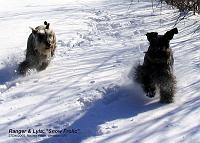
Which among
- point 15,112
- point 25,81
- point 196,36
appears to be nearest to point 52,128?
point 15,112

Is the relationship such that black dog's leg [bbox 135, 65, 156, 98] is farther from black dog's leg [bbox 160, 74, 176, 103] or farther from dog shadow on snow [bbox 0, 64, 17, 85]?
dog shadow on snow [bbox 0, 64, 17, 85]

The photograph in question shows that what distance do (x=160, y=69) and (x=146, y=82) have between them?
13.3 inches

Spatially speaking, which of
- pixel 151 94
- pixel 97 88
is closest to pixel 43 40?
pixel 97 88

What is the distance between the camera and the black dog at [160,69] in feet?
25.5

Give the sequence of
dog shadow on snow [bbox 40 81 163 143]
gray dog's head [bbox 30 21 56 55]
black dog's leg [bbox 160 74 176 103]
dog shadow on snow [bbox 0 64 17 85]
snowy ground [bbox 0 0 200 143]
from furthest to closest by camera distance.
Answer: gray dog's head [bbox 30 21 56 55] < dog shadow on snow [bbox 0 64 17 85] < black dog's leg [bbox 160 74 176 103] < snowy ground [bbox 0 0 200 143] < dog shadow on snow [bbox 40 81 163 143]

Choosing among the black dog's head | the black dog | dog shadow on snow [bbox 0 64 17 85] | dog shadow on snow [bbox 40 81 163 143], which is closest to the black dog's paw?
the black dog

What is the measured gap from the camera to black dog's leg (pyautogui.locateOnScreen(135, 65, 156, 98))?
7934 mm

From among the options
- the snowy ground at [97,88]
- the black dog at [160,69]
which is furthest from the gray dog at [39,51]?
the black dog at [160,69]

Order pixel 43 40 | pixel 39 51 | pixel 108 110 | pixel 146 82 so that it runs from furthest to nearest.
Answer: pixel 39 51, pixel 43 40, pixel 146 82, pixel 108 110

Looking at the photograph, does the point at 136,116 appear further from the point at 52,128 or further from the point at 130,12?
the point at 130,12

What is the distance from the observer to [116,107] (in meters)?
7.82

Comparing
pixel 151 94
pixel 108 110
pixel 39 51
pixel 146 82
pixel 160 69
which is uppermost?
pixel 39 51

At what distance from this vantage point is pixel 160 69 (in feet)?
25.9

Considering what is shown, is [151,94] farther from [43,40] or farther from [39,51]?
[39,51]
